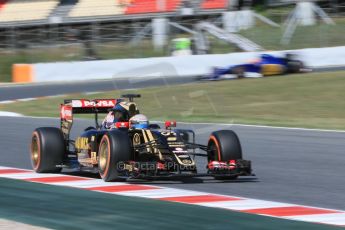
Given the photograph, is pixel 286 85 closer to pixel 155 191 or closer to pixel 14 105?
pixel 14 105

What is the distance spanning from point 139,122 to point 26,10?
33097mm

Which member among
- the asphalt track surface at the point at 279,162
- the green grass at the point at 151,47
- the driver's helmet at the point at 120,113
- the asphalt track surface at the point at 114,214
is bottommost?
the asphalt track surface at the point at 114,214

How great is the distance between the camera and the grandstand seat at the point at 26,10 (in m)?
39.7

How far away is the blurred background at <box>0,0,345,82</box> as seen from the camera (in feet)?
110

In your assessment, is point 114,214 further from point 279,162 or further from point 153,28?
point 153,28

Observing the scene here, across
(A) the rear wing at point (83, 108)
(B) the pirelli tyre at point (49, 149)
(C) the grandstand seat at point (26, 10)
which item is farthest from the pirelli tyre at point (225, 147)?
(C) the grandstand seat at point (26, 10)

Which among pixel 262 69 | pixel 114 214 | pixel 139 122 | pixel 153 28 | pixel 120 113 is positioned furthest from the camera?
pixel 153 28

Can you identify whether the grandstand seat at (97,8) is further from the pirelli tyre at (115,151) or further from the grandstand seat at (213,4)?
the pirelli tyre at (115,151)

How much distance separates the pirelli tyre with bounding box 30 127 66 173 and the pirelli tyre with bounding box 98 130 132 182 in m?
1.20

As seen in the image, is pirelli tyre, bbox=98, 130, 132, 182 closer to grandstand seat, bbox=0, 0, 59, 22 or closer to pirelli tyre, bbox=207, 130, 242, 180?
pirelli tyre, bbox=207, 130, 242, 180

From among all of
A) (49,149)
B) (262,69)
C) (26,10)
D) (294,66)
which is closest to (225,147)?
(49,149)

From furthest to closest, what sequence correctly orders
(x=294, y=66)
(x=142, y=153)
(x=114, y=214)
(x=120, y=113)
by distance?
1. (x=294, y=66)
2. (x=120, y=113)
3. (x=142, y=153)
4. (x=114, y=214)

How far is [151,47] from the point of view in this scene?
111 feet

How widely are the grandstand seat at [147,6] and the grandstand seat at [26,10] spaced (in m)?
4.26
